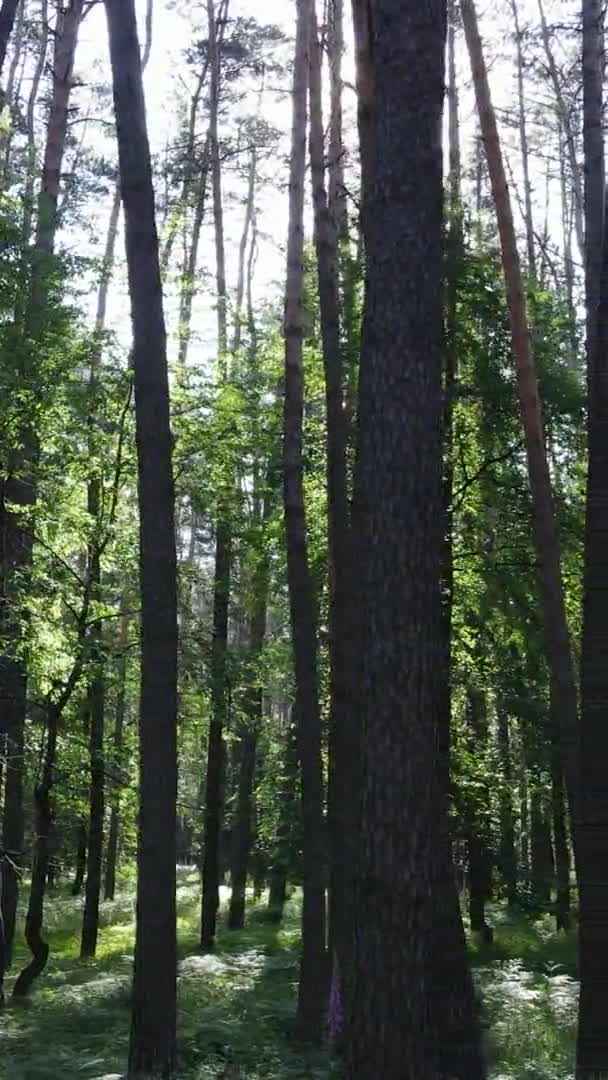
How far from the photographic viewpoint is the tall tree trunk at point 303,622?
37.3 ft

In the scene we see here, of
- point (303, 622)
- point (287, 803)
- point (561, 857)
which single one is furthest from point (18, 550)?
point (561, 857)

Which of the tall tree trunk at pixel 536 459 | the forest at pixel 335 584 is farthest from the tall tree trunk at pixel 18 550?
the tall tree trunk at pixel 536 459

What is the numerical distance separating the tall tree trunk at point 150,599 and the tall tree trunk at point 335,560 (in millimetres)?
2491

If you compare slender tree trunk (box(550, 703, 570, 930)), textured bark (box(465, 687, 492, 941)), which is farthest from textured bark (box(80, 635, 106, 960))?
slender tree trunk (box(550, 703, 570, 930))

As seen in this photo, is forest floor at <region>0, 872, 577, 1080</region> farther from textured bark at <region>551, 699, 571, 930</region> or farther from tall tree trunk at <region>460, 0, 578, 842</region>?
tall tree trunk at <region>460, 0, 578, 842</region>

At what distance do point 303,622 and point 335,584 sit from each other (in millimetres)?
775

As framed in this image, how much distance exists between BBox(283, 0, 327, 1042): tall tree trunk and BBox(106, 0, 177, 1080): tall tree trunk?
401 cm

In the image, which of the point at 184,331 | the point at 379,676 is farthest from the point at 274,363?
the point at 379,676

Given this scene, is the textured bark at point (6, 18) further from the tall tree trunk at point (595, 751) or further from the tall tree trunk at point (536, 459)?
the tall tree trunk at point (595, 751)

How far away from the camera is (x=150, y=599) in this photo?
25.3 feet

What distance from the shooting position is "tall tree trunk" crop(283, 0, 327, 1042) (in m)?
11.4

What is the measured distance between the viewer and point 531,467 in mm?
11109

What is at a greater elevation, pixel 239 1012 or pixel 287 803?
pixel 287 803

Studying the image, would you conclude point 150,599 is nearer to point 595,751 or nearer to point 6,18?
point 595,751
